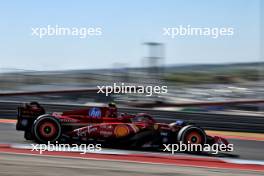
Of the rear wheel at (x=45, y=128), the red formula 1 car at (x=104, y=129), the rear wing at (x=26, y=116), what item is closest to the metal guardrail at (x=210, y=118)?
the red formula 1 car at (x=104, y=129)

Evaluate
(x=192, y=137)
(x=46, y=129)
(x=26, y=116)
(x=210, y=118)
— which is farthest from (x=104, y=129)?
(x=210, y=118)

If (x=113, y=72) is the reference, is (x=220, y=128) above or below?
below

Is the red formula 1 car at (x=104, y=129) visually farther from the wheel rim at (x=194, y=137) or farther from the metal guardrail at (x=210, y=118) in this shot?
the metal guardrail at (x=210, y=118)

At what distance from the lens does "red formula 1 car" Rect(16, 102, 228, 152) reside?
9.13 metres

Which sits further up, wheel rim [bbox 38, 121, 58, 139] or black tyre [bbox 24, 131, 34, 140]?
wheel rim [bbox 38, 121, 58, 139]

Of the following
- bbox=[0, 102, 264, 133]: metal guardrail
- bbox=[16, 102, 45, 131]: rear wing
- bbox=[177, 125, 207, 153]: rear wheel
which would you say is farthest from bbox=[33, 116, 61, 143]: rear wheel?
bbox=[0, 102, 264, 133]: metal guardrail

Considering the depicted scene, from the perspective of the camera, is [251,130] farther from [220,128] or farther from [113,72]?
[113,72]

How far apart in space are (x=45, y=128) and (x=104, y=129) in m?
0.99

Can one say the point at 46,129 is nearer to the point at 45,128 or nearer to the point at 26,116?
the point at 45,128

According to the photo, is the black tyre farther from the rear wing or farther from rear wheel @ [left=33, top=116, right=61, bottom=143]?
rear wheel @ [left=33, top=116, right=61, bottom=143]

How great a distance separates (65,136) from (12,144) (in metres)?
0.93

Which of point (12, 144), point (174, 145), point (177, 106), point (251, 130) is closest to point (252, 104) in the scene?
point (177, 106)

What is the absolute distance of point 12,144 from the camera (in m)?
9.29

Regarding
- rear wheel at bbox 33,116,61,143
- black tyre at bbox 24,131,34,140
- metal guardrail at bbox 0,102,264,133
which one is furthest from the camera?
metal guardrail at bbox 0,102,264,133
